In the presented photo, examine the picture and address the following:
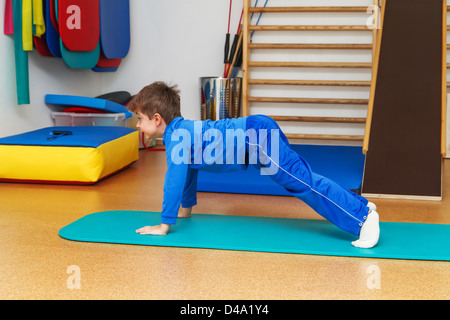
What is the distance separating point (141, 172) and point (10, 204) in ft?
3.79

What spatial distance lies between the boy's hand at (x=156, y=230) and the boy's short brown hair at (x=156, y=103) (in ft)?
1.52

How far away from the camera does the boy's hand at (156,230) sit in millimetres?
2225

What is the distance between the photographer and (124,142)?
3.77 m

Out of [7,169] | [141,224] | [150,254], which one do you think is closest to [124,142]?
[7,169]

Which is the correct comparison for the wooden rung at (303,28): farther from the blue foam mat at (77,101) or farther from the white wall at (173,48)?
the blue foam mat at (77,101)

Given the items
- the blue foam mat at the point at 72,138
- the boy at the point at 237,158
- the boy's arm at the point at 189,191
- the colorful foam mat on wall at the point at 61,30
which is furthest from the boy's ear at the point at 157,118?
the colorful foam mat on wall at the point at 61,30

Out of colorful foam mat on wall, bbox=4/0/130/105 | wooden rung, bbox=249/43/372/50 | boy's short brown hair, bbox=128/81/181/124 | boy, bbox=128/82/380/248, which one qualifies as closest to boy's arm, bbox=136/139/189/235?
boy, bbox=128/82/380/248

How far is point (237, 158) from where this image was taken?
223cm

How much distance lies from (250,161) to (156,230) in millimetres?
516

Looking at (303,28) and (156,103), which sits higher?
(303,28)

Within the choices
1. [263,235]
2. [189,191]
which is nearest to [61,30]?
[189,191]

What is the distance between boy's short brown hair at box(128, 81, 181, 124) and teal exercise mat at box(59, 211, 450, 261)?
52 centimetres

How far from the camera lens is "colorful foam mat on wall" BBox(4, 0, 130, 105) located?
11.9 feet

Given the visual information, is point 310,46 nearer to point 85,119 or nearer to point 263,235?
point 85,119
